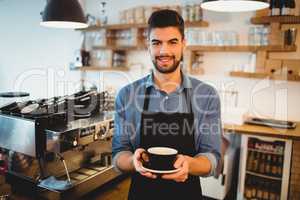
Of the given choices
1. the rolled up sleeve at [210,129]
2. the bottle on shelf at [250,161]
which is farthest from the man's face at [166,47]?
the bottle on shelf at [250,161]

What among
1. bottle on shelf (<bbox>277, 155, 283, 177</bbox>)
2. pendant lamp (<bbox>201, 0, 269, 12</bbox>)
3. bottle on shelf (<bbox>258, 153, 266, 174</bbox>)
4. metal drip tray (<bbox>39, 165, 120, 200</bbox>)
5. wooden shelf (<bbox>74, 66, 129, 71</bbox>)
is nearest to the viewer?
metal drip tray (<bbox>39, 165, 120, 200</bbox>)

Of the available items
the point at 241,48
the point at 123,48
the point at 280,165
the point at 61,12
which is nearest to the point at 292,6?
the point at 241,48

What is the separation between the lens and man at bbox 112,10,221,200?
1.39 metres

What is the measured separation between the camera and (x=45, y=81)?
5.49 m

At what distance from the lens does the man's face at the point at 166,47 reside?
54.3 inches

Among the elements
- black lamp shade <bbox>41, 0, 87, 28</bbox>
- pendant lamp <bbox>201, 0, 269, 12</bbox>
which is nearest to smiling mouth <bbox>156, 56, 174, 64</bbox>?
pendant lamp <bbox>201, 0, 269, 12</bbox>

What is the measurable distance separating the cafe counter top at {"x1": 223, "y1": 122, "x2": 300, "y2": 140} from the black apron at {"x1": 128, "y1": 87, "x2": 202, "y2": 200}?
6.05ft

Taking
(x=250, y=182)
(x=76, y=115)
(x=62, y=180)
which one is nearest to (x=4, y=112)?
(x=76, y=115)

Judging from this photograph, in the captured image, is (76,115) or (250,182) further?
(250,182)

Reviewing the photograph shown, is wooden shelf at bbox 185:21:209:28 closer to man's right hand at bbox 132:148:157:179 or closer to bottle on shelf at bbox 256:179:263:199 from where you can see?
bottle on shelf at bbox 256:179:263:199

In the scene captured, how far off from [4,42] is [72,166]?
195 inches

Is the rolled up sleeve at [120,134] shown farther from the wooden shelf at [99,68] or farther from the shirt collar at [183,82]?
the wooden shelf at [99,68]

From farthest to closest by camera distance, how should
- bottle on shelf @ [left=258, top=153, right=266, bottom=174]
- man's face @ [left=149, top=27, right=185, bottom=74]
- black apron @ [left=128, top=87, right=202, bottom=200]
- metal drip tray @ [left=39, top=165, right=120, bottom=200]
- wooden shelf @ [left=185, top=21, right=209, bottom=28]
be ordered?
wooden shelf @ [left=185, top=21, right=209, bottom=28]
bottle on shelf @ [left=258, top=153, right=266, bottom=174]
metal drip tray @ [left=39, top=165, right=120, bottom=200]
black apron @ [left=128, top=87, right=202, bottom=200]
man's face @ [left=149, top=27, right=185, bottom=74]

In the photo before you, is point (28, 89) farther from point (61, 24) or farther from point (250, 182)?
point (250, 182)
